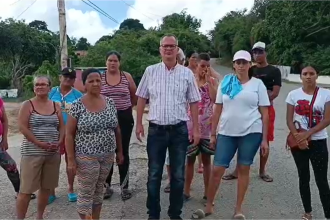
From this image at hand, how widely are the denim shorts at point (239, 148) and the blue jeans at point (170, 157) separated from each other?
0.36 meters

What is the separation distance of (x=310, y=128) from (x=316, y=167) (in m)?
0.41

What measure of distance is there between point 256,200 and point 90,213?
2.19 m

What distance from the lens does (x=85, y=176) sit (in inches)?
147

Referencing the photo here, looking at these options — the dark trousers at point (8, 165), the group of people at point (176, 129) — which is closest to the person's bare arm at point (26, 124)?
the group of people at point (176, 129)

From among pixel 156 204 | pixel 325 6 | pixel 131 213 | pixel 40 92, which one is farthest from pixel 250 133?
pixel 325 6

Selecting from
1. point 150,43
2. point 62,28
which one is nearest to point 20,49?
point 150,43

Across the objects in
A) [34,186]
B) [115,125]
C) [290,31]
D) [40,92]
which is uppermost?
[290,31]

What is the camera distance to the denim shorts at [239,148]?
4.16 meters

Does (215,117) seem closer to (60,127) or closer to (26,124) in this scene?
(60,127)

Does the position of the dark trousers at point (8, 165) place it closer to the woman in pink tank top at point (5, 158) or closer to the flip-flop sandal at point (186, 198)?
the woman in pink tank top at point (5, 158)

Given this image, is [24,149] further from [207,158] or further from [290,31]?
[290,31]

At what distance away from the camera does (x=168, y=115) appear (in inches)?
162

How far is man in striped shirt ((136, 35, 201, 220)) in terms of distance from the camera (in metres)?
4.13

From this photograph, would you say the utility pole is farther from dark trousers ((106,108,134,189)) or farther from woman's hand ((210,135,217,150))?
woman's hand ((210,135,217,150))
